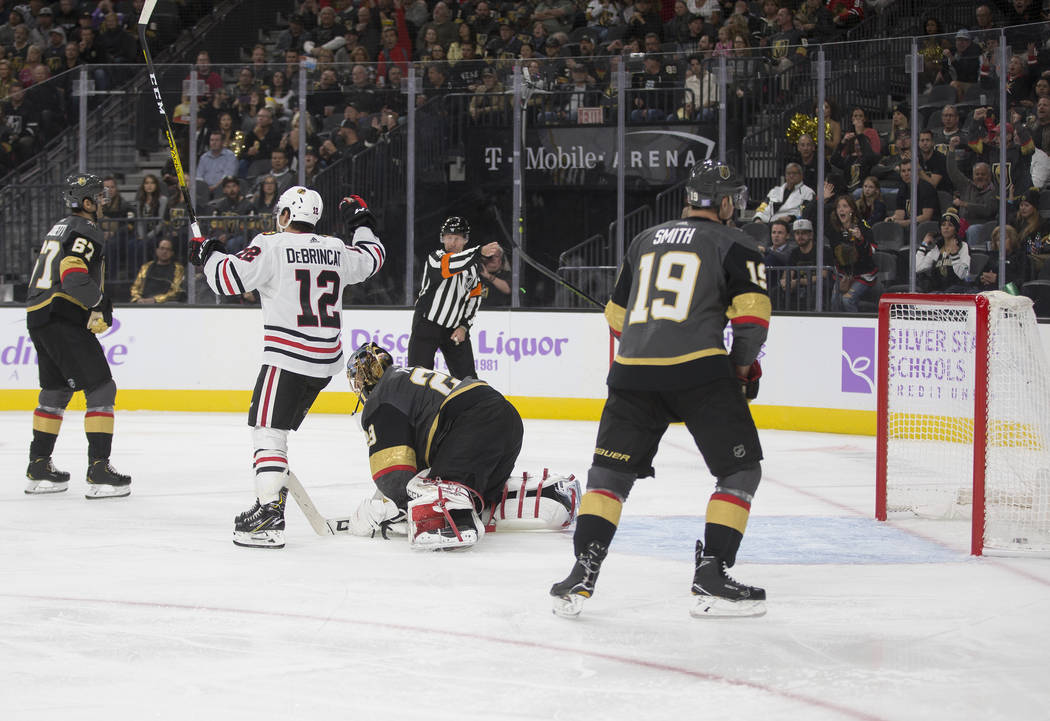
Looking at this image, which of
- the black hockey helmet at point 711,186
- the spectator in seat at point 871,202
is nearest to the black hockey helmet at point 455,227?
the spectator in seat at point 871,202

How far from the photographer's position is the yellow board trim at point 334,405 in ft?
29.0

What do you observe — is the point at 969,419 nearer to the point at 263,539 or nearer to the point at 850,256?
the point at 850,256

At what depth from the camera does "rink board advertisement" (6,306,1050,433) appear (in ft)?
28.7

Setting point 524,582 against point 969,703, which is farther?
point 524,582

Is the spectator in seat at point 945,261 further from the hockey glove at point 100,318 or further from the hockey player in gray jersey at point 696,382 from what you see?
the hockey glove at point 100,318

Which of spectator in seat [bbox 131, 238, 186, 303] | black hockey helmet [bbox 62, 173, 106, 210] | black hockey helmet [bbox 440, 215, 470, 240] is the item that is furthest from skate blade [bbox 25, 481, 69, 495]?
spectator in seat [bbox 131, 238, 186, 303]

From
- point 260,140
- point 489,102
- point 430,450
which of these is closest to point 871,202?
point 489,102

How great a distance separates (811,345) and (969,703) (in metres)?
5.99

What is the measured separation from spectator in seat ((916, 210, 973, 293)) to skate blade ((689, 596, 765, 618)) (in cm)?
533

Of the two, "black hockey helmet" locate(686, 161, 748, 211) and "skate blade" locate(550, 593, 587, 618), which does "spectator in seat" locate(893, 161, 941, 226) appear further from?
"skate blade" locate(550, 593, 587, 618)

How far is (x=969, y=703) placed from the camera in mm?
2865

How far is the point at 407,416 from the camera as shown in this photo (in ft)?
15.2

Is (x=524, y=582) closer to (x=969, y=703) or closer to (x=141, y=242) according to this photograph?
(x=969, y=703)

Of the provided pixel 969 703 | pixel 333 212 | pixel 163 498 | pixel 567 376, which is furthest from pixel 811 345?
pixel 969 703
